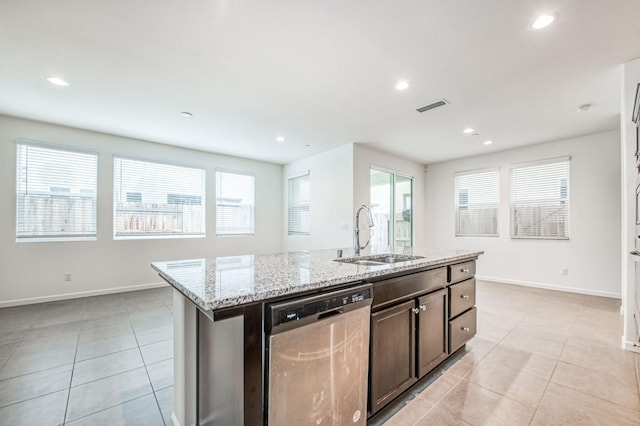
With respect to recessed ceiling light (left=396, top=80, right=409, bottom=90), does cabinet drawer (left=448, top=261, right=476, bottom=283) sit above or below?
below

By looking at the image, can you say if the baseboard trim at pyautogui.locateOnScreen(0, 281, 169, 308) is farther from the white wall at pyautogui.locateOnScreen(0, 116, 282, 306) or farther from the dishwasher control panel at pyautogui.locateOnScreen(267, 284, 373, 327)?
the dishwasher control panel at pyautogui.locateOnScreen(267, 284, 373, 327)

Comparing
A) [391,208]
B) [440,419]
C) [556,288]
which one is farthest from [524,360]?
[391,208]

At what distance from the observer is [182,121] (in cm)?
393

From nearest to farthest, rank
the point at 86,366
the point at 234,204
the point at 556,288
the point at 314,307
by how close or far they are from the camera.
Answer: the point at 314,307, the point at 86,366, the point at 556,288, the point at 234,204

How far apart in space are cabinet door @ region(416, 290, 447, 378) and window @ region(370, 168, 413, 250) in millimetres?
3497

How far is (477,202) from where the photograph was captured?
18.7ft

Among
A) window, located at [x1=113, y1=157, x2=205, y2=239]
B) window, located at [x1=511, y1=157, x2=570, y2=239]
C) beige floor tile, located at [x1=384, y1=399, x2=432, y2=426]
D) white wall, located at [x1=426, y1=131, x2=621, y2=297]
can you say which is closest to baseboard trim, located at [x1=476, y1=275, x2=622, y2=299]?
white wall, located at [x1=426, y1=131, x2=621, y2=297]

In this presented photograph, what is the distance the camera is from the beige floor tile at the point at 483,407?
64.0 inches

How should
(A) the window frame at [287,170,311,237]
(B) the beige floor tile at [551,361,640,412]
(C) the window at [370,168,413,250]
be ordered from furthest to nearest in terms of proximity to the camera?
(A) the window frame at [287,170,311,237] < (C) the window at [370,168,413,250] < (B) the beige floor tile at [551,361,640,412]

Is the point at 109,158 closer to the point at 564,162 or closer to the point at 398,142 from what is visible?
the point at 398,142

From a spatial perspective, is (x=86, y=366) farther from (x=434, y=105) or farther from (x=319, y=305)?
(x=434, y=105)

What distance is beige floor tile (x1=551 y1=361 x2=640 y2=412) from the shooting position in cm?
180

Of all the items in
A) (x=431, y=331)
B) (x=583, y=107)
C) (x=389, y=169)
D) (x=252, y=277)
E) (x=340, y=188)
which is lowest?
(x=431, y=331)

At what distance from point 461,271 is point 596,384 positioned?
3.72 feet
